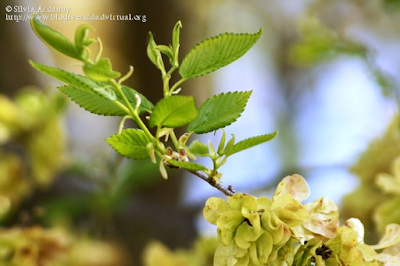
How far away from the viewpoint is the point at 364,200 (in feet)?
1.12

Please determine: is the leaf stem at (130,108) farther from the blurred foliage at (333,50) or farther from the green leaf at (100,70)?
the blurred foliage at (333,50)

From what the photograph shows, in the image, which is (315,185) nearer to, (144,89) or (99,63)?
(144,89)

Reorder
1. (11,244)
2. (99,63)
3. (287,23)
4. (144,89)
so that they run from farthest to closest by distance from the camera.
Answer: (287,23) < (144,89) < (11,244) < (99,63)

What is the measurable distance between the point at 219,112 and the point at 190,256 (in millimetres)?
251

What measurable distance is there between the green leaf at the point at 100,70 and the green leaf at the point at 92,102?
2cm

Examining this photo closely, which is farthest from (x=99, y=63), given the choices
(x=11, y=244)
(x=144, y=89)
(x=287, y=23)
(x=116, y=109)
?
(x=287, y=23)

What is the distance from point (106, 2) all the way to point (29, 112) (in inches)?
11.0

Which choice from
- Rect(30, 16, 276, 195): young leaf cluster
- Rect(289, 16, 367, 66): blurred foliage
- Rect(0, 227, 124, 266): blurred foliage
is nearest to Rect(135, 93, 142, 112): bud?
Rect(30, 16, 276, 195): young leaf cluster

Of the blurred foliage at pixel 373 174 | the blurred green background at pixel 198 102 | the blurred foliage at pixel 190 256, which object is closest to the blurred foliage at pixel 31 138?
the blurred green background at pixel 198 102

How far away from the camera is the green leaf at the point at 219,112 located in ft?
0.53

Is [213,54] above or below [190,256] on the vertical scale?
above

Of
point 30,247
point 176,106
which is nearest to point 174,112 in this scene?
point 176,106

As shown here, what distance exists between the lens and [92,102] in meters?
0.16

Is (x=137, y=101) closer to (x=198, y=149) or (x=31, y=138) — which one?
(x=198, y=149)
